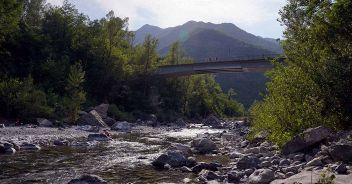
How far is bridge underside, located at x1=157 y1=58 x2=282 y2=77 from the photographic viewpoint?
62.5 meters

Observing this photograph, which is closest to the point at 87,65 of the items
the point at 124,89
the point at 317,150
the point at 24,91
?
the point at 124,89

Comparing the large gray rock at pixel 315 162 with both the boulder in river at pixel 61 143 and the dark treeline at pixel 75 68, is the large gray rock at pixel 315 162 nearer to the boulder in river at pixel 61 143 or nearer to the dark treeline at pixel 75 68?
the boulder in river at pixel 61 143

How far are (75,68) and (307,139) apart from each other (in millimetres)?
35484

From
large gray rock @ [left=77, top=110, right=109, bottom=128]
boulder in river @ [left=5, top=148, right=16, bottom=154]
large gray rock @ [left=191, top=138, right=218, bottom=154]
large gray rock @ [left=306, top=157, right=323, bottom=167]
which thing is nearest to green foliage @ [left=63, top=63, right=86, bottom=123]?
large gray rock @ [left=77, top=110, right=109, bottom=128]

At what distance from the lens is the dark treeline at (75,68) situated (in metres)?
41.9

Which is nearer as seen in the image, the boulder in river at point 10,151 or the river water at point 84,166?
the river water at point 84,166

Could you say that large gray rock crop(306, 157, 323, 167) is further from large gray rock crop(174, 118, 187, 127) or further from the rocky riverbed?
large gray rock crop(174, 118, 187, 127)

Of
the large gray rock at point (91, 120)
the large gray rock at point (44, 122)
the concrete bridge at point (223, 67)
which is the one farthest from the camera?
the concrete bridge at point (223, 67)

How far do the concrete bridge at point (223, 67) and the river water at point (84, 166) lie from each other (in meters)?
39.6

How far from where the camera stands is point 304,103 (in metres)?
21.1

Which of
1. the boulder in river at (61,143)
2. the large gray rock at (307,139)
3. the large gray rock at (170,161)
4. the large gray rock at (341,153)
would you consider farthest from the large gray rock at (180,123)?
the large gray rock at (341,153)

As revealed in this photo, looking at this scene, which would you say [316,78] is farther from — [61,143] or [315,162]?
[61,143]

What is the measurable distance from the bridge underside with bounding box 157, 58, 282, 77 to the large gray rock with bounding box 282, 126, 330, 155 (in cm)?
4227

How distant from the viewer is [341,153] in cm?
1484
